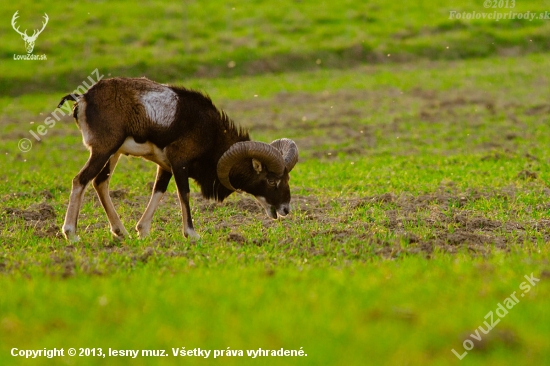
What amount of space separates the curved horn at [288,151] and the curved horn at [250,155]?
489 mm

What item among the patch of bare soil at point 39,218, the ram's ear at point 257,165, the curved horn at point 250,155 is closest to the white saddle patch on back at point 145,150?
the curved horn at point 250,155

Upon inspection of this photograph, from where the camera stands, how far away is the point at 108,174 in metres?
11.8

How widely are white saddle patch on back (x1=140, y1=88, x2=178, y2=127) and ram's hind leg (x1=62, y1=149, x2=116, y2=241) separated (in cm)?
88

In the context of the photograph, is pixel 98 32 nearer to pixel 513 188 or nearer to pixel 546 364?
pixel 513 188

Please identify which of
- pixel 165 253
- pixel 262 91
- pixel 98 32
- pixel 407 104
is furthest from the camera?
pixel 98 32

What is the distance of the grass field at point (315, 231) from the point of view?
6.64 metres

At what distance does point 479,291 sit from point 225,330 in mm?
2681

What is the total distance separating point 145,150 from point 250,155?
1560 mm

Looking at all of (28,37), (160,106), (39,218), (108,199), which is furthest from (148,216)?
(28,37)

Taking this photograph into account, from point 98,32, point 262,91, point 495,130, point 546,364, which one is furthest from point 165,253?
point 98,32

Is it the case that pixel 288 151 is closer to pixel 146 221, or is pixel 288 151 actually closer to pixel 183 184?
pixel 183 184

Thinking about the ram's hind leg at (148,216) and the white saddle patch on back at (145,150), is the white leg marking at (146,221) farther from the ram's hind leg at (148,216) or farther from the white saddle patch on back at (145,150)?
the white saddle patch on back at (145,150)

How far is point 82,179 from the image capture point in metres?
10.9

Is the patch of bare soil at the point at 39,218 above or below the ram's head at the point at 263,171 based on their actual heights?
below
